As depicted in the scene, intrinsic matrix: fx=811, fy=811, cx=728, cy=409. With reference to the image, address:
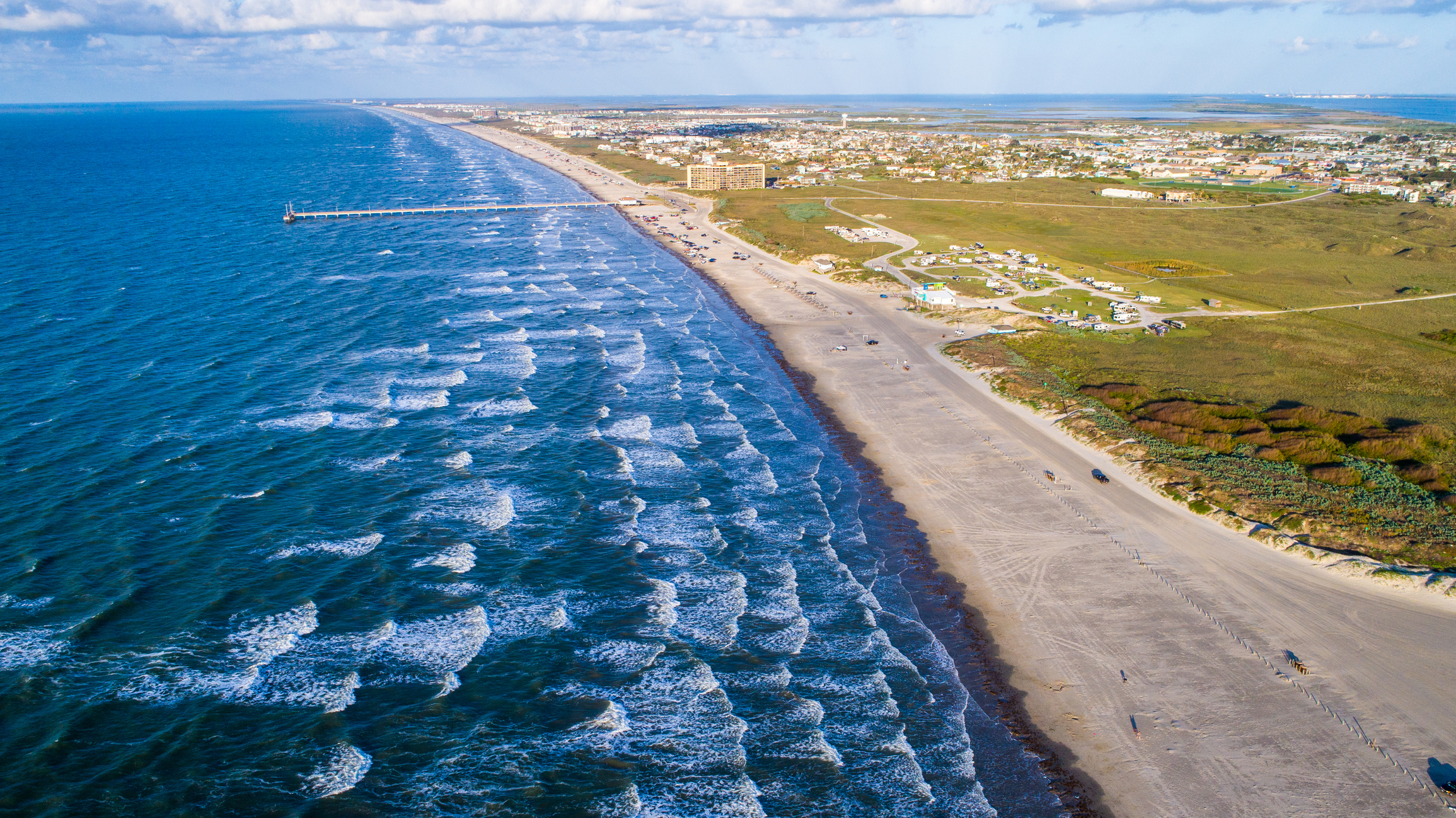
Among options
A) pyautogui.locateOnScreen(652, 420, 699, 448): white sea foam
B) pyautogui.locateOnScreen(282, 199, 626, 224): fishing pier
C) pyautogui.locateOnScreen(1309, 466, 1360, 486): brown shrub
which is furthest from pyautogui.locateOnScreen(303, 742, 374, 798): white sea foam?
pyautogui.locateOnScreen(282, 199, 626, 224): fishing pier

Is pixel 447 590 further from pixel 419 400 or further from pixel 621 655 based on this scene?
pixel 419 400

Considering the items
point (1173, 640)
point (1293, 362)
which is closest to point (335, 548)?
point (1173, 640)

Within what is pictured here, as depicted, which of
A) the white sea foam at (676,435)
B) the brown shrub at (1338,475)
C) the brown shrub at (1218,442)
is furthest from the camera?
the white sea foam at (676,435)

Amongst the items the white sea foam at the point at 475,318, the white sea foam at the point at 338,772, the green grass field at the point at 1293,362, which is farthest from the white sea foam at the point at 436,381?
the green grass field at the point at 1293,362

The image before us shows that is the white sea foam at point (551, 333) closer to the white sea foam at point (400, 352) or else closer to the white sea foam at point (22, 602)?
the white sea foam at point (400, 352)

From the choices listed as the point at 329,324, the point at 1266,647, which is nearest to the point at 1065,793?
the point at 1266,647

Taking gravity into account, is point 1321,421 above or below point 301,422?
above
